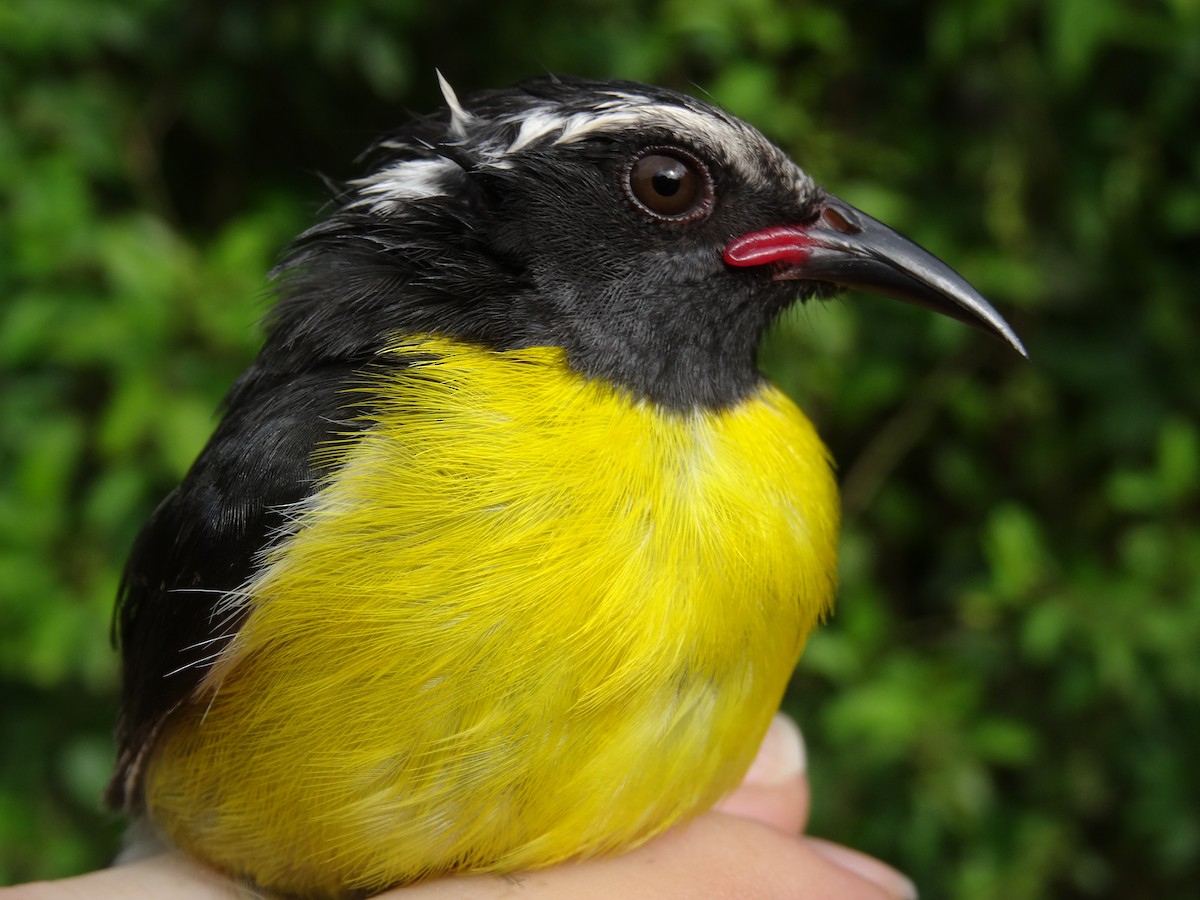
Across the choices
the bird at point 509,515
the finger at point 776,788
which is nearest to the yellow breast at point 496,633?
the bird at point 509,515

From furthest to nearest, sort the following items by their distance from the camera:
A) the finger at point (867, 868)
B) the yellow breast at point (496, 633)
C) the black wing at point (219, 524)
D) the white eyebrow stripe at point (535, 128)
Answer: the finger at point (867, 868)
the white eyebrow stripe at point (535, 128)
the black wing at point (219, 524)
the yellow breast at point (496, 633)

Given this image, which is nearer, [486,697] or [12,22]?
[486,697]

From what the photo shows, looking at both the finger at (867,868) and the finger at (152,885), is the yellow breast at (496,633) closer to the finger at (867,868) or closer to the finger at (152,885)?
the finger at (152,885)

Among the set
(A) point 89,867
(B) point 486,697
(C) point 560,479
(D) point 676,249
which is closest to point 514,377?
(C) point 560,479

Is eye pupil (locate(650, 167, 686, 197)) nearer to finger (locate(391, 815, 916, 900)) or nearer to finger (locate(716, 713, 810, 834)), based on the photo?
finger (locate(391, 815, 916, 900))

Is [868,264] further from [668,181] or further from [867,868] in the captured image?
[867,868]

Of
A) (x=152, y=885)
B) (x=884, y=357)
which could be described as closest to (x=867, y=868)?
(x=152, y=885)

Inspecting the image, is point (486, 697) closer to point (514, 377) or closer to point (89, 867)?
point (514, 377)
